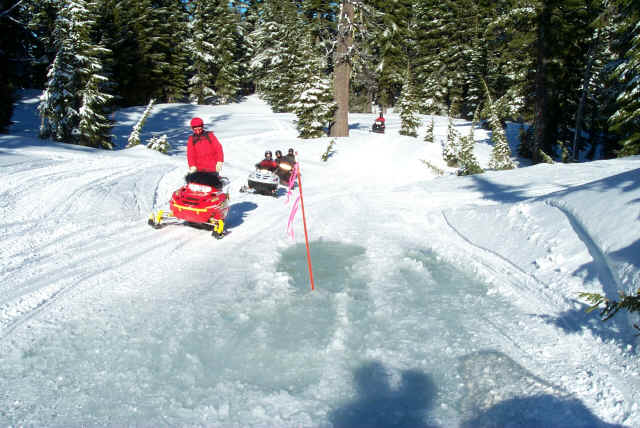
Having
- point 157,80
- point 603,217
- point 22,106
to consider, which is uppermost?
point 157,80

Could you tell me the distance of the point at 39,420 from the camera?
2.69m

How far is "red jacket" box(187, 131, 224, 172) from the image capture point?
732cm

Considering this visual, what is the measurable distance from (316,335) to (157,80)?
43881mm

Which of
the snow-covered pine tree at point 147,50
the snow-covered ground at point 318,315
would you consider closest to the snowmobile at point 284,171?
the snow-covered ground at point 318,315

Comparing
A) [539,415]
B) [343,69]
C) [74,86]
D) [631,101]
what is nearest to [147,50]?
[74,86]

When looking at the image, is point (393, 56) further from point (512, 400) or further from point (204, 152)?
point (512, 400)

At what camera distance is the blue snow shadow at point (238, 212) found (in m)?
8.45

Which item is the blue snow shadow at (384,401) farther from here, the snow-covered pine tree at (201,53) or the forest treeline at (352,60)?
the snow-covered pine tree at (201,53)

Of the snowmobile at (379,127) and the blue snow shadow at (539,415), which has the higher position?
the snowmobile at (379,127)

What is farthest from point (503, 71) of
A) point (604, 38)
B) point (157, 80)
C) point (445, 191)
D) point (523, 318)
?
point (523, 318)

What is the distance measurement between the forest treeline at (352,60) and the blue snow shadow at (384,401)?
41.9ft

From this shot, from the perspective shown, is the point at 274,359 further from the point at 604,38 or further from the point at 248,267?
the point at 604,38

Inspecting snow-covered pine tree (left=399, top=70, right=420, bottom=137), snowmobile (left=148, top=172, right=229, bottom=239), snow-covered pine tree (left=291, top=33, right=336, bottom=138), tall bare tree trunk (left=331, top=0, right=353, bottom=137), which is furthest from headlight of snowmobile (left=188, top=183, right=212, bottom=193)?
snow-covered pine tree (left=399, top=70, right=420, bottom=137)

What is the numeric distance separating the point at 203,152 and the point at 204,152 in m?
0.02
